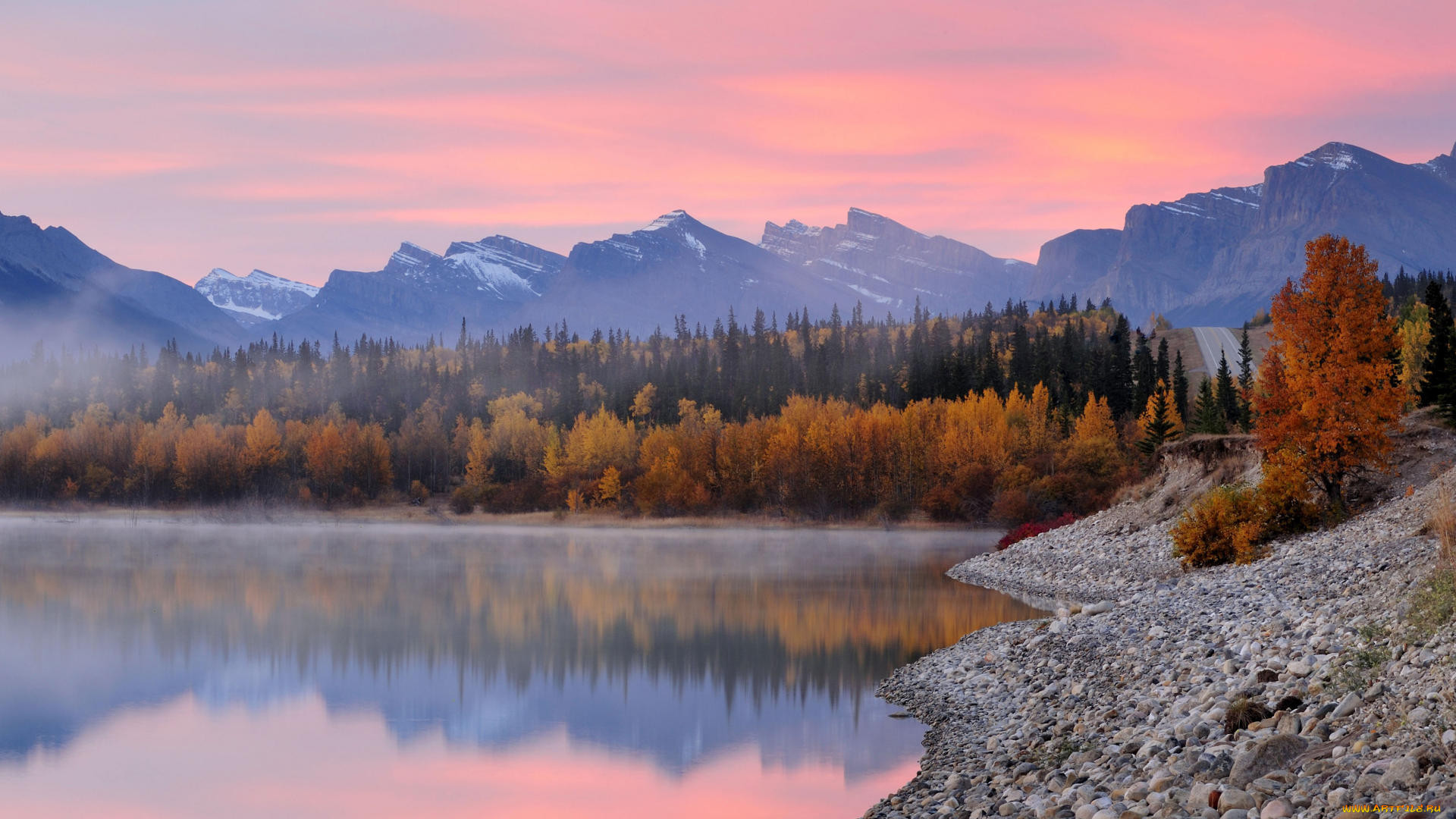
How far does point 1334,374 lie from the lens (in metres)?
37.7

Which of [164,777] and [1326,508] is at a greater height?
[1326,508]

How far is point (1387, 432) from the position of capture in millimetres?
41719

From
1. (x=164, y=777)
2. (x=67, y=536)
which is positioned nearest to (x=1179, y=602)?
(x=164, y=777)

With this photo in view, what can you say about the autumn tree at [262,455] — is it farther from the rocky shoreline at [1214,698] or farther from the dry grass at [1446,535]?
the dry grass at [1446,535]

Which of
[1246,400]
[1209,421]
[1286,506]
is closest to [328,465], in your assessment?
[1209,421]

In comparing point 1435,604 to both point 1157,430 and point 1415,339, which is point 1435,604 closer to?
point 1157,430

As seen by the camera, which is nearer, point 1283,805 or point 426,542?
point 1283,805

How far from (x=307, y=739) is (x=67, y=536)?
86.4 metres

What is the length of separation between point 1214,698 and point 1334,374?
2532 centimetres

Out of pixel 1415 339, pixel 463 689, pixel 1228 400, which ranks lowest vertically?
pixel 463 689

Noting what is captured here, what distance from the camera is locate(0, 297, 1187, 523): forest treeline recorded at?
363 feet

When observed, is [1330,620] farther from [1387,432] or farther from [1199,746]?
[1387,432]

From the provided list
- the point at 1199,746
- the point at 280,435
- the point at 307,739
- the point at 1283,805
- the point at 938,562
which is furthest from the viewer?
the point at 280,435

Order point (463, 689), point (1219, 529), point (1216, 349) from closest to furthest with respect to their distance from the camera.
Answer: point (463, 689), point (1219, 529), point (1216, 349)
